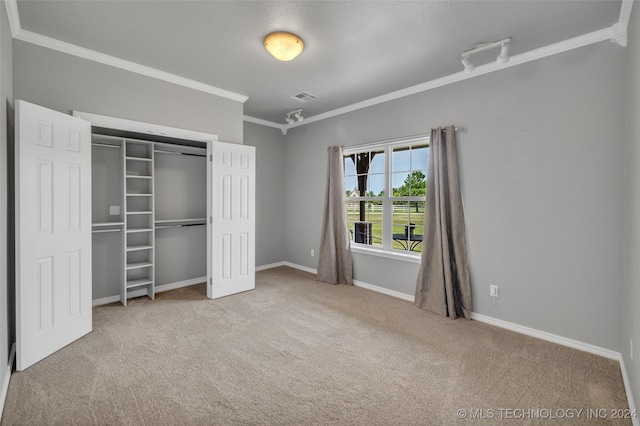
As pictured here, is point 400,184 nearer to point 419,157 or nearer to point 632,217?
point 419,157

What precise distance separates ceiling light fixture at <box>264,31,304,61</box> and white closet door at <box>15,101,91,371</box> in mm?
1891

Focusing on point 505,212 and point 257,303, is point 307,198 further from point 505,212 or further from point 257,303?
point 505,212

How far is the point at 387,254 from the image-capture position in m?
4.14

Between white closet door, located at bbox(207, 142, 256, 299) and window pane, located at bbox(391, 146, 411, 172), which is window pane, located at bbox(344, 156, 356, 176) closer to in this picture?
window pane, located at bbox(391, 146, 411, 172)

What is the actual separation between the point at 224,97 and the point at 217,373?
3412mm

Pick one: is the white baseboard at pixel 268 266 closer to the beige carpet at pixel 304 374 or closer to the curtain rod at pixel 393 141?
the beige carpet at pixel 304 374

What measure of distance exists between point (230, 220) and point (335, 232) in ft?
5.45

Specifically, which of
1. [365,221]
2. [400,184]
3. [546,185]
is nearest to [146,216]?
[365,221]

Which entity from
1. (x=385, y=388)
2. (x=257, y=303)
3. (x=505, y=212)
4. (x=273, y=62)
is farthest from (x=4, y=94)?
(x=505, y=212)

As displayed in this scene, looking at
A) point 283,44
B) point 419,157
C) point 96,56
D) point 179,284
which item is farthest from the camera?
point 179,284

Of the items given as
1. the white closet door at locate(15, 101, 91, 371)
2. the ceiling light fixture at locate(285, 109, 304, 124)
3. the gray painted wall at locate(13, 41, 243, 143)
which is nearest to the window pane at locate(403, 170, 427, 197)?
the ceiling light fixture at locate(285, 109, 304, 124)

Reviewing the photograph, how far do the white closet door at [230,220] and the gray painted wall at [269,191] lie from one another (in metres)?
1.22

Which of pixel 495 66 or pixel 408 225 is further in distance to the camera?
pixel 408 225

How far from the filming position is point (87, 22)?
8.10 feet
